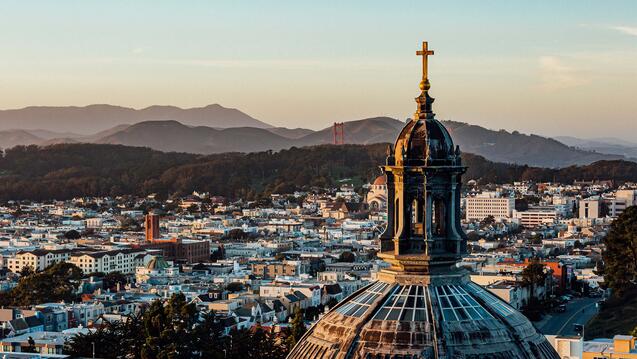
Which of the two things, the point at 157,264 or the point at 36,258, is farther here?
the point at 36,258

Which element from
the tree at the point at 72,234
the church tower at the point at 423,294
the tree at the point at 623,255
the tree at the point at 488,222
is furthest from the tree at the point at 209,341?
the tree at the point at 488,222

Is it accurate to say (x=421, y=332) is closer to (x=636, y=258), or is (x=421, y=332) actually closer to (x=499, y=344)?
(x=499, y=344)

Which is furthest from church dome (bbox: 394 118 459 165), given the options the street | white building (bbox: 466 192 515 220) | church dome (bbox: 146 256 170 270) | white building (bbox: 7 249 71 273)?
white building (bbox: 466 192 515 220)

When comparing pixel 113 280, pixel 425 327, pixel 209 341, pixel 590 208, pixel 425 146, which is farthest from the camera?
pixel 590 208

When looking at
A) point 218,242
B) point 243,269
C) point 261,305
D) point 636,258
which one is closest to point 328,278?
point 243,269

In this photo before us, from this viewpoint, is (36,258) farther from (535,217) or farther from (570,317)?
(535,217)

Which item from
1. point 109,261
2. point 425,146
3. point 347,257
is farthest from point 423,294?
point 347,257

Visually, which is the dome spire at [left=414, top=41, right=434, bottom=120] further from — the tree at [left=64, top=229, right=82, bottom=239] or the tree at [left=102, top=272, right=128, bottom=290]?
the tree at [left=64, top=229, right=82, bottom=239]
